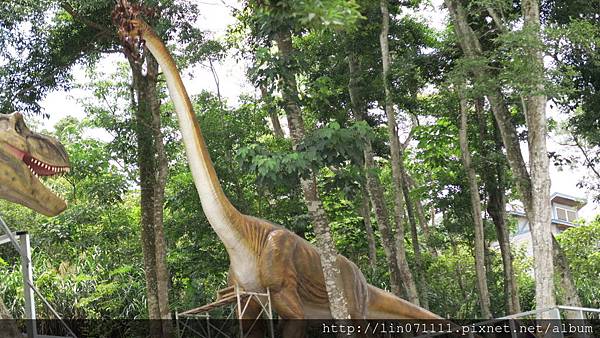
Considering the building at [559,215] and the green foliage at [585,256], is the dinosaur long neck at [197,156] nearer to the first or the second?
the green foliage at [585,256]

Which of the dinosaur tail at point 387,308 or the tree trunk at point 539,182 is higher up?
the tree trunk at point 539,182

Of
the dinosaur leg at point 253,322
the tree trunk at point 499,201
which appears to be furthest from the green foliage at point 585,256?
the dinosaur leg at point 253,322

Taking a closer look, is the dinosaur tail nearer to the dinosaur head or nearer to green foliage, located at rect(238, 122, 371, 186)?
green foliage, located at rect(238, 122, 371, 186)

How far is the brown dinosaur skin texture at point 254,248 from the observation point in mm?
8148

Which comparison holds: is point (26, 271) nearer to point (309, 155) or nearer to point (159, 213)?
point (309, 155)

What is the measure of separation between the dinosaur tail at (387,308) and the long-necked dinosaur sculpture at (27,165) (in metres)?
4.70

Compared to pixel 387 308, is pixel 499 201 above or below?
above

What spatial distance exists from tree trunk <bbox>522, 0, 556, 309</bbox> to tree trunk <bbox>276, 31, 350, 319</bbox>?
3060 millimetres

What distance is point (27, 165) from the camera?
20.1ft

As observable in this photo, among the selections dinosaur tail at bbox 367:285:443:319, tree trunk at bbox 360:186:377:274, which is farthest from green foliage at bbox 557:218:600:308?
dinosaur tail at bbox 367:285:443:319

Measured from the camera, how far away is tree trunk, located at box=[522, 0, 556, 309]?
10.3 meters

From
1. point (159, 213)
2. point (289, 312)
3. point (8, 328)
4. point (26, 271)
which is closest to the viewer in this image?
point (8, 328)

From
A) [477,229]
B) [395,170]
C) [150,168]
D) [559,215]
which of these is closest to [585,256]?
[477,229]

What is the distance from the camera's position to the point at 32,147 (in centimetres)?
611
